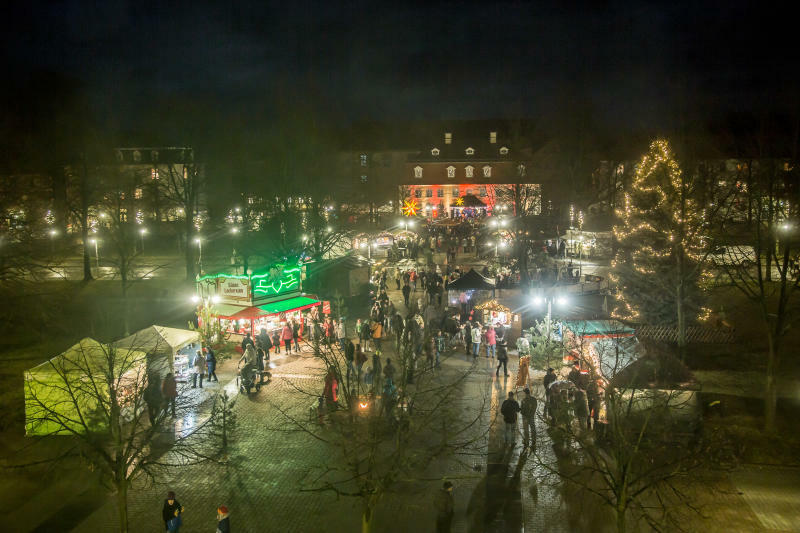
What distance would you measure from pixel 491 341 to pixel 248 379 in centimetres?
781

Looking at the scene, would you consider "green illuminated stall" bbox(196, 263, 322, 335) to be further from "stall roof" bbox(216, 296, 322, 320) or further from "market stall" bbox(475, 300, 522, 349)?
"market stall" bbox(475, 300, 522, 349)

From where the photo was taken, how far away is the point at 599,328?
53.4ft

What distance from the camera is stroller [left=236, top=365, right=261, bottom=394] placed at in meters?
15.7

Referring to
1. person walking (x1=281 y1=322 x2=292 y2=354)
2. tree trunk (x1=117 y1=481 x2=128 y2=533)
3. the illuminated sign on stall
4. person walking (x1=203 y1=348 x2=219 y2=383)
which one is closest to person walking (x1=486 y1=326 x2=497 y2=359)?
person walking (x1=281 y1=322 x2=292 y2=354)

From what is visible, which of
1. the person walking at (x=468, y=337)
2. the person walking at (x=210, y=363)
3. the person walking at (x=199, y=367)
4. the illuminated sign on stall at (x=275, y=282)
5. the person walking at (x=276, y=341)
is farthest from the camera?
the illuminated sign on stall at (x=275, y=282)

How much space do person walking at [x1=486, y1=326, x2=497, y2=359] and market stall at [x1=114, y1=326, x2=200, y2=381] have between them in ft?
29.3

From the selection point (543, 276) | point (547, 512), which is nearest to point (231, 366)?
point (547, 512)

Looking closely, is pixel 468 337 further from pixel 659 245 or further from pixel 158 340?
pixel 158 340

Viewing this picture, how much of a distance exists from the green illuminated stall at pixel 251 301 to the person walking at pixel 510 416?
10445 millimetres

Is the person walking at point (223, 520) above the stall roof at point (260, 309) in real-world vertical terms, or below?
below

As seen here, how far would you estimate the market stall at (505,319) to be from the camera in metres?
20.5

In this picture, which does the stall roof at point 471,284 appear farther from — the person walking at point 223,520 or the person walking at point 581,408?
Answer: the person walking at point 223,520

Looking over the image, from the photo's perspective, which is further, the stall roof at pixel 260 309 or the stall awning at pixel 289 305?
the stall awning at pixel 289 305

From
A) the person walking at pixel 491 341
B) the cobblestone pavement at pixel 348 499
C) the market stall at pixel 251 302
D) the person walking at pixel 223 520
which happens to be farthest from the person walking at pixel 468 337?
the person walking at pixel 223 520
